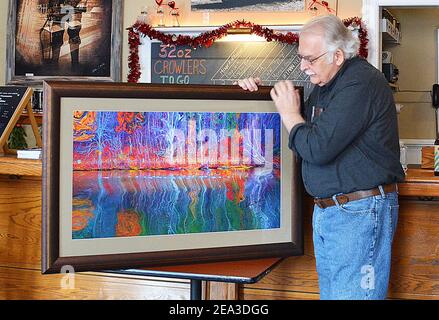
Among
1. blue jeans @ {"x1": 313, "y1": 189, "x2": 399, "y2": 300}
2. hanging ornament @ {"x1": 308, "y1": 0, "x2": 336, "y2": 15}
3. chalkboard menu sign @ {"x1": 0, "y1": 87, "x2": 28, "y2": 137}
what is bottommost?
blue jeans @ {"x1": 313, "y1": 189, "x2": 399, "y2": 300}

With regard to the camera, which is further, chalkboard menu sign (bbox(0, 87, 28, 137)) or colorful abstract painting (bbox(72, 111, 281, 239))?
chalkboard menu sign (bbox(0, 87, 28, 137))

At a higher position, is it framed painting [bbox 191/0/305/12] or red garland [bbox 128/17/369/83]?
framed painting [bbox 191/0/305/12]

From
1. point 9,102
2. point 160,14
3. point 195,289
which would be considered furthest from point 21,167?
point 160,14

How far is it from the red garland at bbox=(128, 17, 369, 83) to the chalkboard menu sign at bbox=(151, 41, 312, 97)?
7 cm

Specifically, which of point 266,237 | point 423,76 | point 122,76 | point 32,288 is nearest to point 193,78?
point 122,76

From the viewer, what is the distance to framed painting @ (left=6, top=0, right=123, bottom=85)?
A: 6.25 m

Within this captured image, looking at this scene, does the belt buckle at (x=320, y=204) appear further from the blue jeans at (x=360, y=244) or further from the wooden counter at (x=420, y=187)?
the wooden counter at (x=420, y=187)

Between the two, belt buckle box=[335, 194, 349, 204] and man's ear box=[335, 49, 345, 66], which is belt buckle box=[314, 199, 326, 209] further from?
man's ear box=[335, 49, 345, 66]

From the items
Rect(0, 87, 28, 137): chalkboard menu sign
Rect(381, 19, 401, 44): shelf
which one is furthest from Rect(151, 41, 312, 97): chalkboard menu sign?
Rect(0, 87, 28, 137): chalkboard menu sign

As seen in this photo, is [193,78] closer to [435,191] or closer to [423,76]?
[423,76]

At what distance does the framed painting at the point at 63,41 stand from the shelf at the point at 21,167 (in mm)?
3537

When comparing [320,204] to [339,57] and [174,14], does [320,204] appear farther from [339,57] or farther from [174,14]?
[174,14]

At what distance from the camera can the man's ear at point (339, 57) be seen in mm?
2152

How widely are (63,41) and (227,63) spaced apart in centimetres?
159
